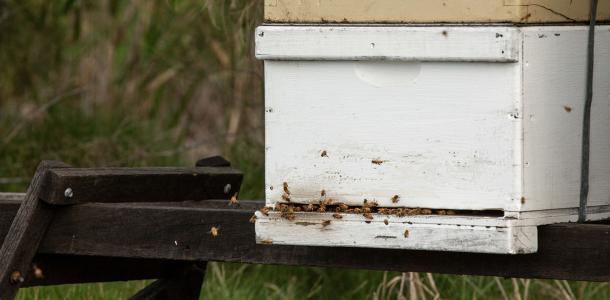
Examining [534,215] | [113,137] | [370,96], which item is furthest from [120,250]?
[113,137]

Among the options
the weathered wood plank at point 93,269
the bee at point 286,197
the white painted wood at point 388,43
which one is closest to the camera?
the white painted wood at point 388,43

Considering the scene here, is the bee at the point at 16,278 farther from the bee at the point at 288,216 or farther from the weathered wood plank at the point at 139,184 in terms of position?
the bee at the point at 288,216

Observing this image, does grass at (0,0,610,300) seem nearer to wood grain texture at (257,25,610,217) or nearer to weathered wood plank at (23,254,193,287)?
weathered wood plank at (23,254,193,287)

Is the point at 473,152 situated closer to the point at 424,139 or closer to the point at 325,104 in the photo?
the point at 424,139

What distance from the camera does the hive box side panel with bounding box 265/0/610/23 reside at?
235cm

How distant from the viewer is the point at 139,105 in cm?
682

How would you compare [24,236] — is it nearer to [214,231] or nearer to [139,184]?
[139,184]

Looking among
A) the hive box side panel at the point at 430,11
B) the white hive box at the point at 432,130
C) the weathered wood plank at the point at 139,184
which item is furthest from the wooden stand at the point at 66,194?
the hive box side panel at the point at 430,11

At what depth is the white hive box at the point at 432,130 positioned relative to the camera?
7.70 feet

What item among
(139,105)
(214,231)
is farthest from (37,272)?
(139,105)

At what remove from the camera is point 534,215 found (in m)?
2.39

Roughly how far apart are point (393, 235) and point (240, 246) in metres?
0.52

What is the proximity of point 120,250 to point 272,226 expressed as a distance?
1.82 ft

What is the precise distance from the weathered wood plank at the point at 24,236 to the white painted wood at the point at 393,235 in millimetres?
655
